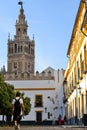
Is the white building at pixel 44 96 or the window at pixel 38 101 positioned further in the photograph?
the window at pixel 38 101

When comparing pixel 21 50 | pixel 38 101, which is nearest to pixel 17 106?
pixel 38 101

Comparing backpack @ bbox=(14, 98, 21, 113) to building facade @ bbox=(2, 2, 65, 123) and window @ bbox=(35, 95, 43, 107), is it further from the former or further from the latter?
window @ bbox=(35, 95, 43, 107)

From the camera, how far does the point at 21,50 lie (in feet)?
539

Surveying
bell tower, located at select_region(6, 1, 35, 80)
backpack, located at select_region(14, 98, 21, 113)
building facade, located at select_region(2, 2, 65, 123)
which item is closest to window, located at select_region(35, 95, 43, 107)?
building facade, located at select_region(2, 2, 65, 123)

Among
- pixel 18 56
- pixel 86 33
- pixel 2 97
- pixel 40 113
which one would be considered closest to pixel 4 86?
pixel 2 97

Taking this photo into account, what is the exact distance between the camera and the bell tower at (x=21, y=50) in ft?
516

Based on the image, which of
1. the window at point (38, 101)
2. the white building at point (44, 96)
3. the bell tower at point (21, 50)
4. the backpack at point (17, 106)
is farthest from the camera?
the bell tower at point (21, 50)

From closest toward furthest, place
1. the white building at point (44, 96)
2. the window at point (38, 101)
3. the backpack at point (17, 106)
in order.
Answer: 1. the backpack at point (17, 106)
2. the white building at point (44, 96)
3. the window at point (38, 101)

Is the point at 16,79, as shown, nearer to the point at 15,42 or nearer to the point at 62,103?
the point at 62,103

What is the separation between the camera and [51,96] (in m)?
66.1

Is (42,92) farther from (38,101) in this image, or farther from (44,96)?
(38,101)

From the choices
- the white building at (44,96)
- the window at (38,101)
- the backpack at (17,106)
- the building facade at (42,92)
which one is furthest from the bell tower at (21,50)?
the backpack at (17,106)

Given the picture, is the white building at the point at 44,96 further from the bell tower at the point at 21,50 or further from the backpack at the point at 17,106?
the bell tower at the point at 21,50

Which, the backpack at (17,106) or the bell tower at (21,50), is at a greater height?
the bell tower at (21,50)
